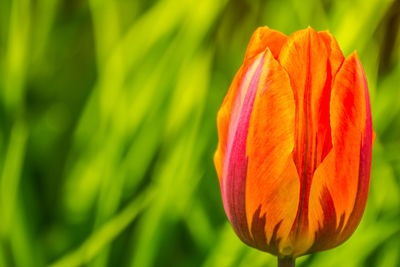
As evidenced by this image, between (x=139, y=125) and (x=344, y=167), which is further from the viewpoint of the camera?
(x=139, y=125)

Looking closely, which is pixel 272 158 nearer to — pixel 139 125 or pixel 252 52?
pixel 252 52

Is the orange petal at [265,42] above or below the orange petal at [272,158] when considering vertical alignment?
above

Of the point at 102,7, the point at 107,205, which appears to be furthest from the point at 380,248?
the point at 102,7

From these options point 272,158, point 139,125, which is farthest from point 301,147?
point 139,125

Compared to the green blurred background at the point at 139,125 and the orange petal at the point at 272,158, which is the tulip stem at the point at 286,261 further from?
the green blurred background at the point at 139,125

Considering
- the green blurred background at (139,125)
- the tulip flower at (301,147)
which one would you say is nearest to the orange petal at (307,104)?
the tulip flower at (301,147)

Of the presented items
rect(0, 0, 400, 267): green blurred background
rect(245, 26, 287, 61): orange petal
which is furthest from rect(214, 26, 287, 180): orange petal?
rect(0, 0, 400, 267): green blurred background

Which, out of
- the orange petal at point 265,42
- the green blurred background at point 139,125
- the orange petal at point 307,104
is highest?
the orange petal at point 265,42
